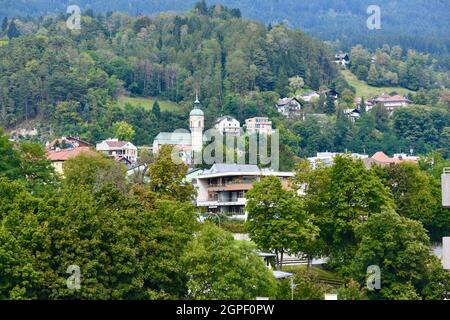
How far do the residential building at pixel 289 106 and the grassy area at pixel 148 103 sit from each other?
1504 cm

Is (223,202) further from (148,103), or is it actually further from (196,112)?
(148,103)

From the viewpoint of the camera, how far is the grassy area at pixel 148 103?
189 m

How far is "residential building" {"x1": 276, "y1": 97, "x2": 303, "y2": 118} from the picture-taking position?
632 feet

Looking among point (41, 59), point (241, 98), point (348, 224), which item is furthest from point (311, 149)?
point (348, 224)

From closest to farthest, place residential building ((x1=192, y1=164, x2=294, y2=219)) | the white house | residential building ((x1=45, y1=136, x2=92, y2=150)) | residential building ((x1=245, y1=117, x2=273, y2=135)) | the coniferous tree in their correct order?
residential building ((x1=192, y1=164, x2=294, y2=219)) < the white house < residential building ((x1=45, y1=136, x2=92, y2=150)) < residential building ((x1=245, y1=117, x2=273, y2=135)) < the coniferous tree

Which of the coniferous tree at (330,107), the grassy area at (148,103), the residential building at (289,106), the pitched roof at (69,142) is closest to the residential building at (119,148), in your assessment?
the pitched roof at (69,142)

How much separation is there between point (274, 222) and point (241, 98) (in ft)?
422

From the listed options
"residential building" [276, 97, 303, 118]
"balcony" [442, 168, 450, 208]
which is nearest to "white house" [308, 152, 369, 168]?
"balcony" [442, 168, 450, 208]

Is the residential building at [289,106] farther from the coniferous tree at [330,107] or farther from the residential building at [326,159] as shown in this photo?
the residential building at [326,159]

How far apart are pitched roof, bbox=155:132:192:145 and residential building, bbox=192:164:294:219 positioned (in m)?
75.0

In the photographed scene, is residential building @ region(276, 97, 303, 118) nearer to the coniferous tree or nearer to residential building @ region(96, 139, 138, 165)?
the coniferous tree

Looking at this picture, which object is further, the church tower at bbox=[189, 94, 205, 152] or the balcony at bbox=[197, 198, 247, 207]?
the church tower at bbox=[189, 94, 205, 152]

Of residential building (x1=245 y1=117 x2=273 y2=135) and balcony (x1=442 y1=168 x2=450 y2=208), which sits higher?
residential building (x1=245 y1=117 x2=273 y2=135)

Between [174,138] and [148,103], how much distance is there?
1240 inches
